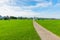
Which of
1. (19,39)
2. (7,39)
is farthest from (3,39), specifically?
(19,39)

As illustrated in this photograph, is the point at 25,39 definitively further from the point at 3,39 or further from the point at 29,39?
the point at 3,39

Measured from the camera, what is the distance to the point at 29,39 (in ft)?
45.1

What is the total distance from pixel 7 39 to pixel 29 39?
1751 mm

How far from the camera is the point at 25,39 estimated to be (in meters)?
13.8

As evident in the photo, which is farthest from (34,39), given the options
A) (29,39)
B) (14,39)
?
(14,39)

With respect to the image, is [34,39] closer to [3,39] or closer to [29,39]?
[29,39]

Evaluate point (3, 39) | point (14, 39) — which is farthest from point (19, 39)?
point (3, 39)

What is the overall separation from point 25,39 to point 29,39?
1.01ft

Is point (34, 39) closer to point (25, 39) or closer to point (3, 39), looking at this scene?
point (25, 39)

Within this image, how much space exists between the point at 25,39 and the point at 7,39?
1.44 m

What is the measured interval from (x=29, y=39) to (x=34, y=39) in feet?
1.38

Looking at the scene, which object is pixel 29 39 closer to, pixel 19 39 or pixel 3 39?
pixel 19 39

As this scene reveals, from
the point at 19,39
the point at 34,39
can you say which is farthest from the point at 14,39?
the point at 34,39

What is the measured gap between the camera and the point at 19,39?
1379 centimetres
